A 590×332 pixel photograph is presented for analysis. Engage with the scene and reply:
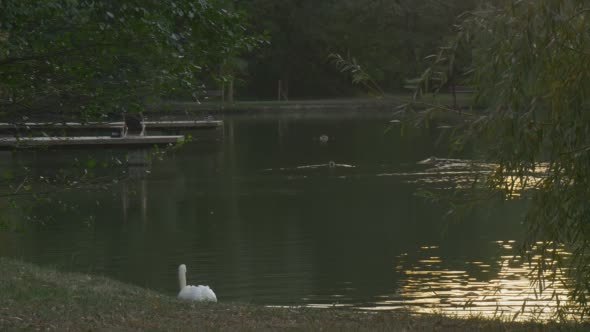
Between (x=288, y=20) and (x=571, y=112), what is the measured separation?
170 ft

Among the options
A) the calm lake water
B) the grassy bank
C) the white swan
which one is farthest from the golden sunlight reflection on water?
the white swan

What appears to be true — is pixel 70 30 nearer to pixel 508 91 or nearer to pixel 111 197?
pixel 508 91

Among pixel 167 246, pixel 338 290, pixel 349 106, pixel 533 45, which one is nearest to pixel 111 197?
pixel 167 246

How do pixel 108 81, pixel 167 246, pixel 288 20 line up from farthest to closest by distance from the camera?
pixel 288 20 → pixel 167 246 → pixel 108 81

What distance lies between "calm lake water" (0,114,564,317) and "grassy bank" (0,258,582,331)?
583 mm

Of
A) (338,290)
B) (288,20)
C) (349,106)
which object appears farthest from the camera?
(288,20)

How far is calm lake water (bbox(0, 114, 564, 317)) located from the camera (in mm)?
12125

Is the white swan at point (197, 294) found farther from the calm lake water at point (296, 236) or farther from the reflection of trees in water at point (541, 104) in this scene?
the reflection of trees in water at point (541, 104)

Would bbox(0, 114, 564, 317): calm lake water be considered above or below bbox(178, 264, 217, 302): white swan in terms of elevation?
below

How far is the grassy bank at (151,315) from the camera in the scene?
25.5ft

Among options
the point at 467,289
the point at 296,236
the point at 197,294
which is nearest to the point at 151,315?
the point at 197,294

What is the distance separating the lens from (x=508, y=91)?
7.22m

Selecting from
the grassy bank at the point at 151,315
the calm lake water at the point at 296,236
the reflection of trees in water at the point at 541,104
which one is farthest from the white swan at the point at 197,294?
the reflection of trees in water at the point at 541,104

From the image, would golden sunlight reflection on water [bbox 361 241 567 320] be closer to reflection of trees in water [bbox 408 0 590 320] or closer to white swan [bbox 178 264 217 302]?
white swan [bbox 178 264 217 302]
